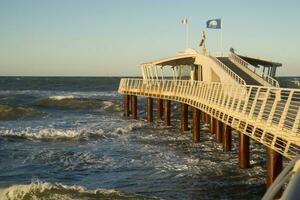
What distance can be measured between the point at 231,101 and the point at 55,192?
10980 millimetres

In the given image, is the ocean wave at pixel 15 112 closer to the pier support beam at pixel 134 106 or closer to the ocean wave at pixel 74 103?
the ocean wave at pixel 74 103

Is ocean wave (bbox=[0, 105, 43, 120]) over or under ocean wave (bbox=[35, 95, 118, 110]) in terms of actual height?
over

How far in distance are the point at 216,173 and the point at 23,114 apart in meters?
36.2

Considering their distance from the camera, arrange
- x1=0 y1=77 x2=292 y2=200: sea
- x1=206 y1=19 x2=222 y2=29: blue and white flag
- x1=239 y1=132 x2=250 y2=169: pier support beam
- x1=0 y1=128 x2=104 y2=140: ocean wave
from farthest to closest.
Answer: x1=206 y1=19 x2=222 y2=29: blue and white flag, x1=0 y1=128 x2=104 y2=140: ocean wave, x1=239 y1=132 x2=250 y2=169: pier support beam, x1=0 y1=77 x2=292 y2=200: sea

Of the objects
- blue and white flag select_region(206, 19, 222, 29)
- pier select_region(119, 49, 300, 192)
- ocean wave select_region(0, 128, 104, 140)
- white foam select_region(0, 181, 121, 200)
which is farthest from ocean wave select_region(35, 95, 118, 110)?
white foam select_region(0, 181, 121, 200)

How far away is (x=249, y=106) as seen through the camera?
16844mm

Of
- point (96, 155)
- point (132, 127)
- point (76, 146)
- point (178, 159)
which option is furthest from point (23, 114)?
point (178, 159)

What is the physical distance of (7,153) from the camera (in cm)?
2236

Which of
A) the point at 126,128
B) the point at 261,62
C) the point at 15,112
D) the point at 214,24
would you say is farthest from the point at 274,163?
the point at 15,112

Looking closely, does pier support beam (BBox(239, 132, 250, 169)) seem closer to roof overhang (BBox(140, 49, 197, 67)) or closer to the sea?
the sea

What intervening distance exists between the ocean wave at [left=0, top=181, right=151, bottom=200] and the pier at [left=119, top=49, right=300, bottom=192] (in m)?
4.21

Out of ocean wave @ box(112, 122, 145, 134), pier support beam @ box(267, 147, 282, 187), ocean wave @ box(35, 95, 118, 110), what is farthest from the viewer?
ocean wave @ box(35, 95, 118, 110)

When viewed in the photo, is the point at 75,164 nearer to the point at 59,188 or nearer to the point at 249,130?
the point at 59,188

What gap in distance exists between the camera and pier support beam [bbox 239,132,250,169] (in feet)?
54.1
